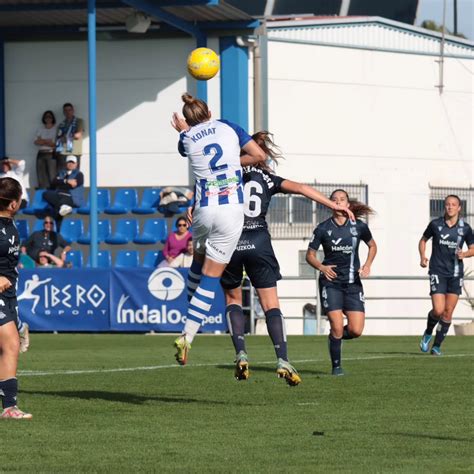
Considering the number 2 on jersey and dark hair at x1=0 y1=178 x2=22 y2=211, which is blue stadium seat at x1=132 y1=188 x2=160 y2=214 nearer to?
the number 2 on jersey

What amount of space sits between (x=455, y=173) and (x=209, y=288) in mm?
24856

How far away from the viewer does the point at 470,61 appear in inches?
1380

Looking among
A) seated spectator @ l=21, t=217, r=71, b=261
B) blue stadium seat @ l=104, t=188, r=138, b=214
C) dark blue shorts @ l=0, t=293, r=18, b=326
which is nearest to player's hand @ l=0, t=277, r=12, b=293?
dark blue shorts @ l=0, t=293, r=18, b=326

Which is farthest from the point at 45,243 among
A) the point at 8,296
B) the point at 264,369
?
the point at 8,296

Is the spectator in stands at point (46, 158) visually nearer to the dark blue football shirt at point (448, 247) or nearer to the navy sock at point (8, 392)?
the dark blue football shirt at point (448, 247)

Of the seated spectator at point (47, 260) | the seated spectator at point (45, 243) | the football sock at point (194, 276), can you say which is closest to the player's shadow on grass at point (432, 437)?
the football sock at point (194, 276)

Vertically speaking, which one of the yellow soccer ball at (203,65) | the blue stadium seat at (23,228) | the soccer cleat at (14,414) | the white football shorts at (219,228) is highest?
the yellow soccer ball at (203,65)

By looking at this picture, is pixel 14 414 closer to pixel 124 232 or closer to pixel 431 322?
pixel 431 322

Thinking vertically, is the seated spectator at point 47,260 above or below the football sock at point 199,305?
below

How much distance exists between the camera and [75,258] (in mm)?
27906

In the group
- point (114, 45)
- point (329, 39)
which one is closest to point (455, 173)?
point (329, 39)

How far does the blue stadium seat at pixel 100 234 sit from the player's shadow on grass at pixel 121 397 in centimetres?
1659

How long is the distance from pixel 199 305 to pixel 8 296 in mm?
1663

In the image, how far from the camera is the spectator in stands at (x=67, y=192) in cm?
2856
